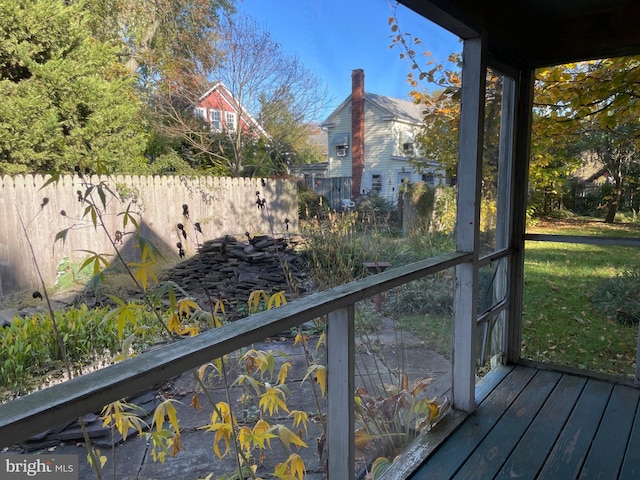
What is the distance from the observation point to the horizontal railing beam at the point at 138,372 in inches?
21.6

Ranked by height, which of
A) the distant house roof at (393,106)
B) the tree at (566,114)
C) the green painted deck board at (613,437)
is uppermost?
the distant house roof at (393,106)

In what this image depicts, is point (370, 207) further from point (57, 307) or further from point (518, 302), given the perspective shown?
point (57, 307)

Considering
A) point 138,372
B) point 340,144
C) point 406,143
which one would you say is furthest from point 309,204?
point 138,372

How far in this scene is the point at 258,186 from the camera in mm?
3564

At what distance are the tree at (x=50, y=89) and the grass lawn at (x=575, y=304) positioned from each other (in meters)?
2.66

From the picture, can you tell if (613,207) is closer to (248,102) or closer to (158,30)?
(248,102)

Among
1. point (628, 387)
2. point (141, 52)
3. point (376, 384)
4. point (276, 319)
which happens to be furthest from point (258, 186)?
point (628, 387)

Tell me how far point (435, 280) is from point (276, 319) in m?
1.30

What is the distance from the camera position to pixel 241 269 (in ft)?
12.6

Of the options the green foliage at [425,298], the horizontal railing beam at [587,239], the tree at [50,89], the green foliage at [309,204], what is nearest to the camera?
the tree at [50,89]

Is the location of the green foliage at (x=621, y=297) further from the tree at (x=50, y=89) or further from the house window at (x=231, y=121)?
the tree at (x=50, y=89)

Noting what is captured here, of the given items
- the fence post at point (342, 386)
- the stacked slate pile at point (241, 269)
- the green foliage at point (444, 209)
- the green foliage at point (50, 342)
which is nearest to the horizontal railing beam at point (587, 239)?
the stacked slate pile at point (241, 269)

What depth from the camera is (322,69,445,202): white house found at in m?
5.32

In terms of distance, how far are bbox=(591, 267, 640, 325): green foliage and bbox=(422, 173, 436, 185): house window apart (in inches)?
82.4
